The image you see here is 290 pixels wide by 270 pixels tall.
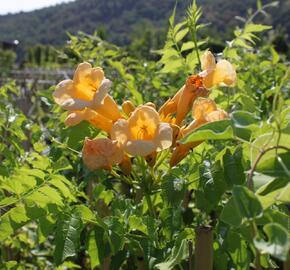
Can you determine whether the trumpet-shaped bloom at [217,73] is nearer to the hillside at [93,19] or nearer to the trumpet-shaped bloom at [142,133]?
the trumpet-shaped bloom at [142,133]

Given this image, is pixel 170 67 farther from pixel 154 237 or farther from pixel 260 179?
pixel 260 179

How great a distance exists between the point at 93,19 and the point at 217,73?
277 feet

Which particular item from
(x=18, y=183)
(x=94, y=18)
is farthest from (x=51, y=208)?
(x=94, y=18)

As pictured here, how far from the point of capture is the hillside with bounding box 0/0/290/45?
64.8 m

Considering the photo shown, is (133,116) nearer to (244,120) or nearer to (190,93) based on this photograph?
(190,93)

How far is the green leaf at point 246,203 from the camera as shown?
0.63m

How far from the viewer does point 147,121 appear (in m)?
1.10

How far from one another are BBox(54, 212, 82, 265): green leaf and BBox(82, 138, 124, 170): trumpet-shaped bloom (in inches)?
5.1

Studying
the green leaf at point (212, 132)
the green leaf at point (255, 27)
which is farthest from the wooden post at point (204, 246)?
the green leaf at point (255, 27)

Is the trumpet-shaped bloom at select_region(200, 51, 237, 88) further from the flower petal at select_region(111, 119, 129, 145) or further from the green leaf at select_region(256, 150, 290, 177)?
the green leaf at select_region(256, 150, 290, 177)

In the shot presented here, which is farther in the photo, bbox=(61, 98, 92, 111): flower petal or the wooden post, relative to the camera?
bbox=(61, 98, 92, 111): flower petal

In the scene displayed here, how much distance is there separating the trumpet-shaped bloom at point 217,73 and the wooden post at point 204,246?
1.42ft

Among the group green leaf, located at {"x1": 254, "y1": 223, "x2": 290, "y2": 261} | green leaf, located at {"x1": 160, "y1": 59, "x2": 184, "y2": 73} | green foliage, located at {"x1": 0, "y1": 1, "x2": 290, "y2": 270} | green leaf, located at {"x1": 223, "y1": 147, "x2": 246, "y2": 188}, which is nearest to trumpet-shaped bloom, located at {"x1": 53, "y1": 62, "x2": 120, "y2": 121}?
green foliage, located at {"x1": 0, "y1": 1, "x2": 290, "y2": 270}

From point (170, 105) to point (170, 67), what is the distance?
0.43 meters
